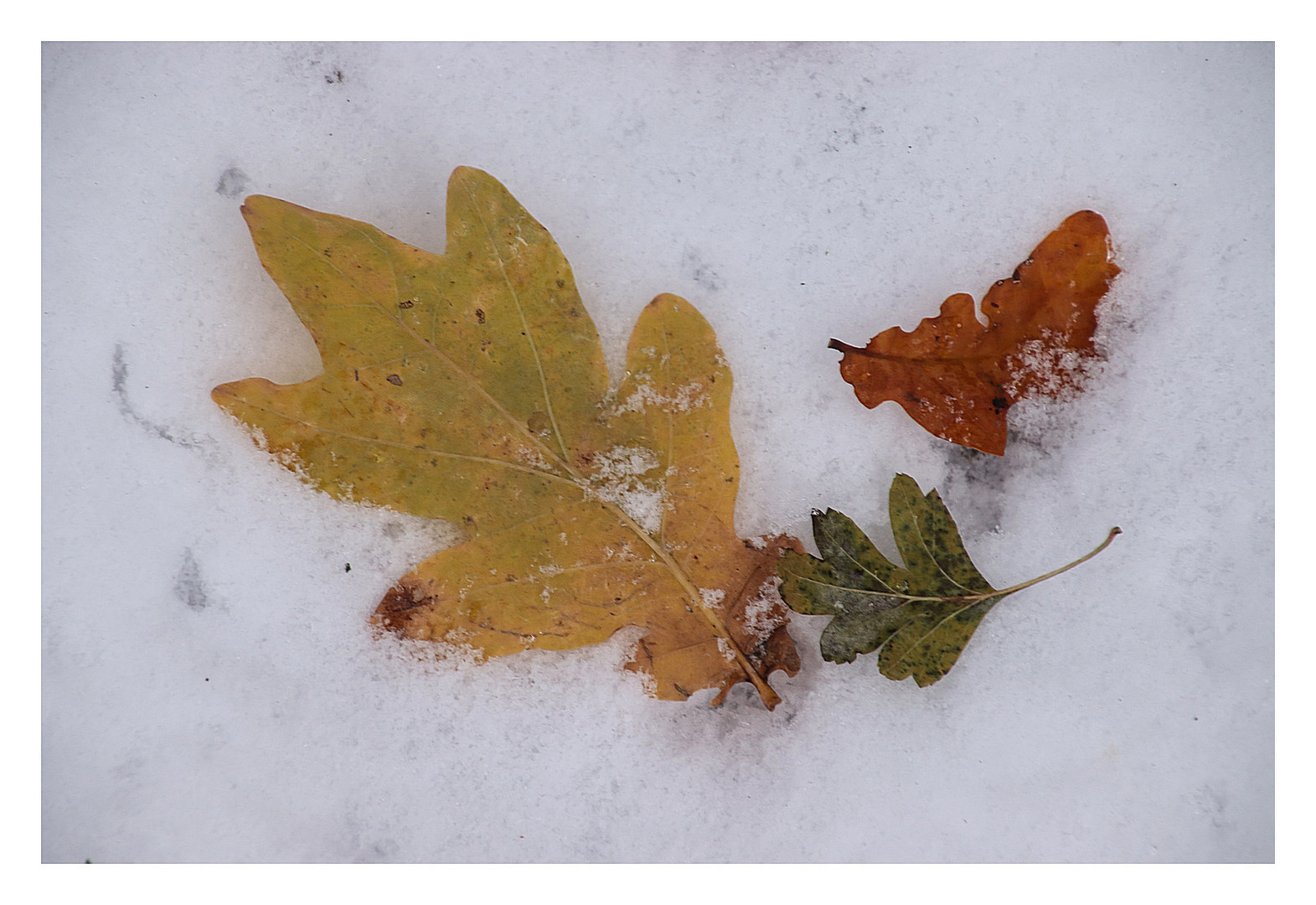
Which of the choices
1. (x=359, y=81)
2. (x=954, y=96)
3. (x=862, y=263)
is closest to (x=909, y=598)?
(x=862, y=263)

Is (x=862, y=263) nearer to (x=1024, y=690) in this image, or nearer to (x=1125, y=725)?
(x=1024, y=690)

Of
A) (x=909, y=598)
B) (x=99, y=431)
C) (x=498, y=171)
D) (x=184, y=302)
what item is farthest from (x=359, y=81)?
(x=909, y=598)

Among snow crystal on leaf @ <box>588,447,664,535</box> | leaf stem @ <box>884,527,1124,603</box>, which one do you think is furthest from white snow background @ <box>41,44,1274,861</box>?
snow crystal on leaf @ <box>588,447,664,535</box>

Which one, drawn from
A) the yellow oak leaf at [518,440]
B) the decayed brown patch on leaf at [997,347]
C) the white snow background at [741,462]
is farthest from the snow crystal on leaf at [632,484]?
the decayed brown patch on leaf at [997,347]

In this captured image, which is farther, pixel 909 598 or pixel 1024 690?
pixel 1024 690

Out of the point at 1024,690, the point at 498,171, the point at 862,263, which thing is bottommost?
the point at 1024,690
